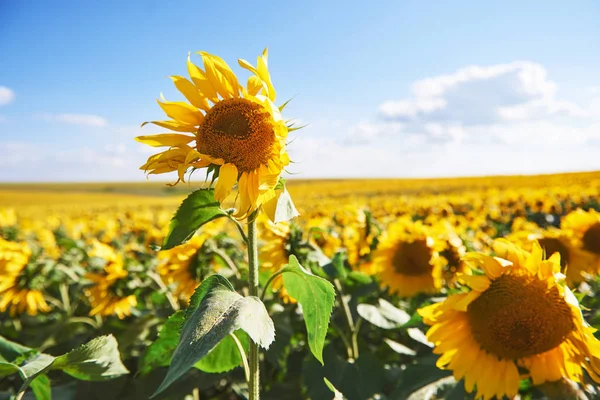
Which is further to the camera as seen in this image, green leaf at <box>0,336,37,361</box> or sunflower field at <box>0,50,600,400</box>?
green leaf at <box>0,336,37,361</box>

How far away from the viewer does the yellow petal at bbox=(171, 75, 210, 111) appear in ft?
4.49

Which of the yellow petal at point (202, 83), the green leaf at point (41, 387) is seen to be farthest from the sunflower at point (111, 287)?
the yellow petal at point (202, 83)

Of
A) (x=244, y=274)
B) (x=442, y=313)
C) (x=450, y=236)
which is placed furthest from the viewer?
(x=450, y=236)

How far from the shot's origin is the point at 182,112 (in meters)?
1.36

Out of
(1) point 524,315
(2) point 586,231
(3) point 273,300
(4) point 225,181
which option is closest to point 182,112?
(4) point 225,181

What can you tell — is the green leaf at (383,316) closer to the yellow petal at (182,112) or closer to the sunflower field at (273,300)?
the sunflower field at (273,300)

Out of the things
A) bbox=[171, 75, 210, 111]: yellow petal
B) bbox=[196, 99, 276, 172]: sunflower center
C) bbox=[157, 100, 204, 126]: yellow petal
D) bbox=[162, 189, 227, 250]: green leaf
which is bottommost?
bbox=[162, 189, 227, 250]: green leaf

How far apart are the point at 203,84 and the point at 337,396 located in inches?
39.7

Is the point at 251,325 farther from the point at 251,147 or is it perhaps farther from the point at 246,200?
the point at 251,147

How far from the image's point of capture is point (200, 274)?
2.46 m

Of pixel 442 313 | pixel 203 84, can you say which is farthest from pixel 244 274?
pixel 203 84

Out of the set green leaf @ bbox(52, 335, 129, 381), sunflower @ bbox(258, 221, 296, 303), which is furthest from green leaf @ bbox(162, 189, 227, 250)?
sunflower @ bbox(258, 221, 296, 303)

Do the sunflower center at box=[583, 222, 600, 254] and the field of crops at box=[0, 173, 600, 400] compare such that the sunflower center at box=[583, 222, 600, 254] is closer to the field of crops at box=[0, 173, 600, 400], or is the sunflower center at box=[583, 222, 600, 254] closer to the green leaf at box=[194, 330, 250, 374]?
the field of crops at box=[0, 173, 600, 400]

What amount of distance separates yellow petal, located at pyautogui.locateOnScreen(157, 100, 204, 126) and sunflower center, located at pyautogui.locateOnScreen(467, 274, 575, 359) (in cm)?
119
